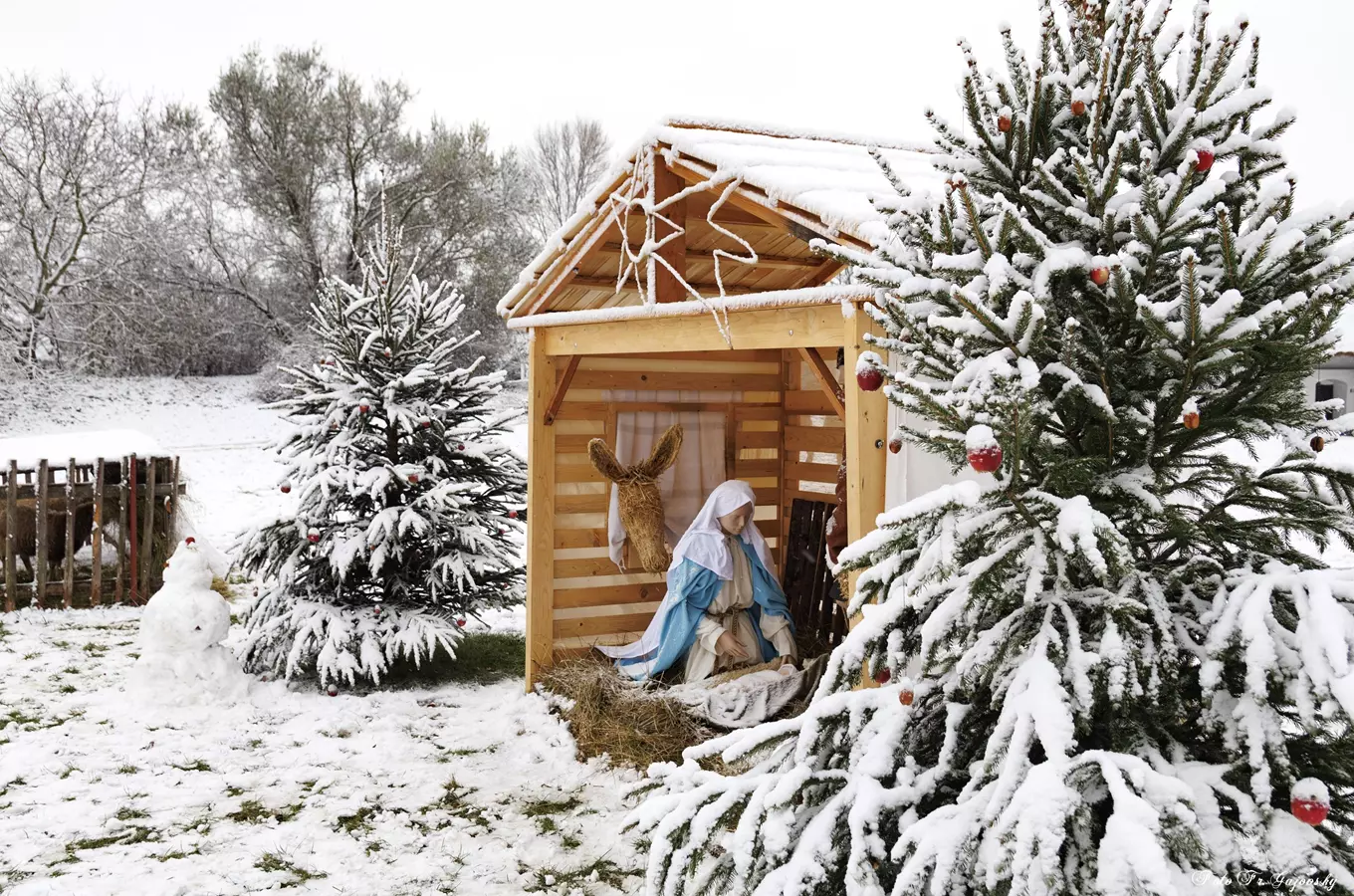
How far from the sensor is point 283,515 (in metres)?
7.15

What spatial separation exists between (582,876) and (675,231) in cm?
348

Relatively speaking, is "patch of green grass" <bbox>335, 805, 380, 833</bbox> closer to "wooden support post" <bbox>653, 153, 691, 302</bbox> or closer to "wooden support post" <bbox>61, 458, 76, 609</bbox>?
"wooden support post" <bbox>653, 153, 691, 302</bbox>

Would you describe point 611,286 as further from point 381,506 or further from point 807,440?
point 381,506

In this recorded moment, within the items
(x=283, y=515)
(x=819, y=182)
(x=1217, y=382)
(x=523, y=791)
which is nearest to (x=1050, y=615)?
(x=1217, y=382)

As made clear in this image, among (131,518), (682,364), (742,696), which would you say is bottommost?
(742,696)

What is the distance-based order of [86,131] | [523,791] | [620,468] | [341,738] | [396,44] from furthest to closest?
[396,44], [86,131], [620,468], [341,738], [523,791]

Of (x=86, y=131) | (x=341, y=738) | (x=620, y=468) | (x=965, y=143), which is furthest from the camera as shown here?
(x=86, y=131)

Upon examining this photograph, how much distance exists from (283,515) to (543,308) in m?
2.43

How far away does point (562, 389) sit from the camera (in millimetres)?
6871

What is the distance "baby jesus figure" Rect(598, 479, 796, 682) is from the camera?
6668 mm

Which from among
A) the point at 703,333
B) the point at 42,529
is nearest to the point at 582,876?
the point at 703,333

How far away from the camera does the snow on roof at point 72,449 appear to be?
9.41 metres

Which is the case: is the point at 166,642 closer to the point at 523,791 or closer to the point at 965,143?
the point at 523,791

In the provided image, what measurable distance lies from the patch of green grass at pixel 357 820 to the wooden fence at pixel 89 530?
18.7 ft
